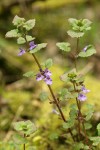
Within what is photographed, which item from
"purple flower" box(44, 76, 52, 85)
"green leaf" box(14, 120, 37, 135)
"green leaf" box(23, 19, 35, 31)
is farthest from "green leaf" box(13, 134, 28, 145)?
"green leaf" box(23, 19, 35, 31)

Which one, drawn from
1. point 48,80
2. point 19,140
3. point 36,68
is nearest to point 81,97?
point 48,80

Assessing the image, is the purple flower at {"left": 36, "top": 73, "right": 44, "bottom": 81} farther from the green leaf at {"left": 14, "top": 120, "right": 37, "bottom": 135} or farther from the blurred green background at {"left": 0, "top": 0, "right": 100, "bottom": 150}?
the blurred green background at {"left": 0, "top": 0, "right": 100, "bottom": 150}

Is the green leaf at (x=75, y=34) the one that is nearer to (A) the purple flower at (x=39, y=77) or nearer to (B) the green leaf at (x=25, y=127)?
(A) the purple flower at (x=39, y=77)

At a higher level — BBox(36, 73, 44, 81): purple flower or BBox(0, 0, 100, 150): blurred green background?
BBox(0, 0, 100, 150): blurred green background

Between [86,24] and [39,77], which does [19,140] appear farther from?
[86,24]

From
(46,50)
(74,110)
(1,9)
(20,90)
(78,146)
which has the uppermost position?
(1,9)

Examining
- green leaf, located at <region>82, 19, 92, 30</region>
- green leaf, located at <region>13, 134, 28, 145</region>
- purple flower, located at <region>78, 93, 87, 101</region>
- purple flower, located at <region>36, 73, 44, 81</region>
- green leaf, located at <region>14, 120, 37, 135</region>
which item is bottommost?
green leaf, located at <region>13, 134, 28, 145</region>

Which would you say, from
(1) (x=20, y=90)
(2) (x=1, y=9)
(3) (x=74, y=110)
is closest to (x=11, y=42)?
(2) (x=1, y=9)

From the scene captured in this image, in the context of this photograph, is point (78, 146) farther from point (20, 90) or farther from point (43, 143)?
point (20, 90)
